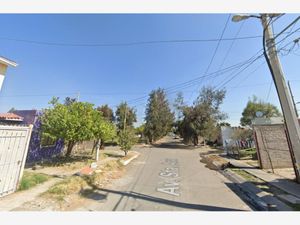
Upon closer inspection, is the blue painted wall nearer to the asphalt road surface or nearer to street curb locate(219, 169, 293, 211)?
the asphalt road surface

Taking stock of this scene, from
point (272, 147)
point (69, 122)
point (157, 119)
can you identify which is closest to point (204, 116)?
point (157, 119)

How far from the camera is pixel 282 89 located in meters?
6.19

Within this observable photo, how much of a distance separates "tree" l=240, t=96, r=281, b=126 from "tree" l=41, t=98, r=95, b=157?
133ft

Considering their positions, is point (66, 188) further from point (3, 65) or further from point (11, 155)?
point (3, 65)

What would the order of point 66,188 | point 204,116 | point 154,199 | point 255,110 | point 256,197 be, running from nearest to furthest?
point 154,199
point 66,188
point 256,197
point 204,116
point 255,110

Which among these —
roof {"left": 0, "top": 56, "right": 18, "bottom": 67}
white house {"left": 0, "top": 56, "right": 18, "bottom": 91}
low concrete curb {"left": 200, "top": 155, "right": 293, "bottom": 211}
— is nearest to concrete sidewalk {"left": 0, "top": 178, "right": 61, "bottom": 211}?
white house {"left": 0, "top": 56, "right": 18, "bottom": 91}

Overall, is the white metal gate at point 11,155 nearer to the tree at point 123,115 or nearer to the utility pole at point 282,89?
the utility pole at point 282,89

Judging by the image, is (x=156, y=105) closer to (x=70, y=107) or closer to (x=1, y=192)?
(x=70, y=107)

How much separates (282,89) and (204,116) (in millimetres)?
20641

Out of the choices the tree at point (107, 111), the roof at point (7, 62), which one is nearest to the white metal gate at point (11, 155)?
the roof at point (7, 62)

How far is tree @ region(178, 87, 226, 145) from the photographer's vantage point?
1041 inches

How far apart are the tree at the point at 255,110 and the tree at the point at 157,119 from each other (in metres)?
21.7

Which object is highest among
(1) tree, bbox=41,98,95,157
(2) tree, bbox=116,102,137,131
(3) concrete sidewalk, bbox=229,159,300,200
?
(2) tree, bbox=116,102,137,131
